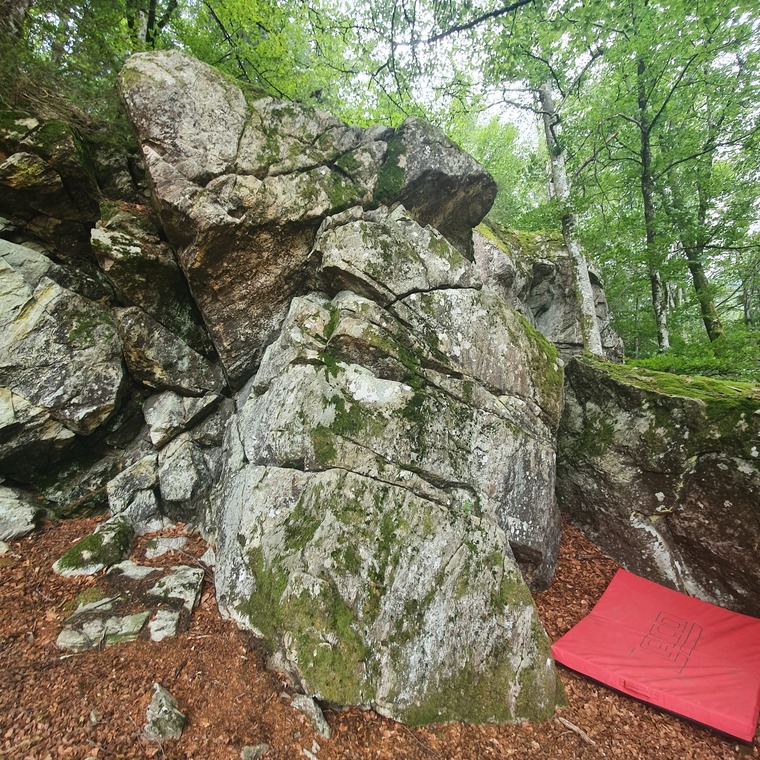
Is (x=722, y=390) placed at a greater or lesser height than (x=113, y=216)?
Answer: lesser

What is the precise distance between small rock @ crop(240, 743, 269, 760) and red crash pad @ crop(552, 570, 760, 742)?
3.94 metres

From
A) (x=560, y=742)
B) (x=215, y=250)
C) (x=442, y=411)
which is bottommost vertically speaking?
(x=560, y=742)

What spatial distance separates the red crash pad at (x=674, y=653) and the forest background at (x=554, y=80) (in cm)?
608

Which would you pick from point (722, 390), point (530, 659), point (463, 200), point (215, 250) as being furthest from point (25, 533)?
point (722, 390)

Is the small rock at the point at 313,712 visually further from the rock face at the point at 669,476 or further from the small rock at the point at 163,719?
the rock face at the point at 669,476

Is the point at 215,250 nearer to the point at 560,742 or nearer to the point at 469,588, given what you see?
the point at 469,588

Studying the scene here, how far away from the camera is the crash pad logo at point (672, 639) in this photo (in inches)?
195

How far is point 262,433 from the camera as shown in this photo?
233 inches

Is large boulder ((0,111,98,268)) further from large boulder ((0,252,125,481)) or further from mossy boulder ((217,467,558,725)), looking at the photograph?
mossy boulder ((217,467,558,725))

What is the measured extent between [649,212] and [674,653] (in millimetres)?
12542

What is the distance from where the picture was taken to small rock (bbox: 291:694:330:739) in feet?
13.0

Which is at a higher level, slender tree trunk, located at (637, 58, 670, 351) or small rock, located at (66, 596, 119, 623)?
slender tree trunk, located at (637, 58, 670, 351)

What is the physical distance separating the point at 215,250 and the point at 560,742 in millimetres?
8417

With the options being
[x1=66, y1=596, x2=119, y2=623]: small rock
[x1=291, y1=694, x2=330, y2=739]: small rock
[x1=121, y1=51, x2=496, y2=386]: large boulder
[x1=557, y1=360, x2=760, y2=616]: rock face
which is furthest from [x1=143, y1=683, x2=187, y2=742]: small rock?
[x1=557, y1=360, x2=760, y2=616]: rock face
